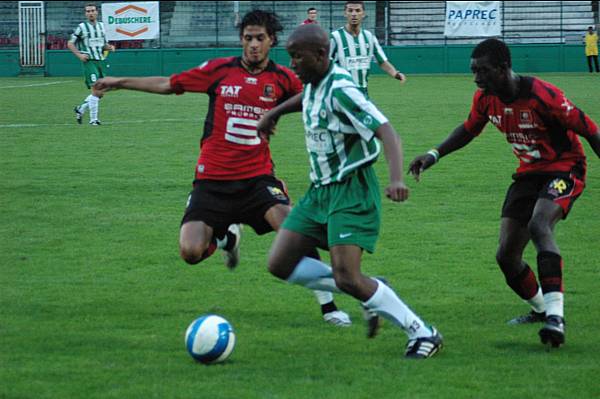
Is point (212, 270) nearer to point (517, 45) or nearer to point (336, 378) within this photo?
point (336, 378)

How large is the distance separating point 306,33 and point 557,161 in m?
1.96

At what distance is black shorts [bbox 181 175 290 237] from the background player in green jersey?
1206mm

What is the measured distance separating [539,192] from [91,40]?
1898 centimetres

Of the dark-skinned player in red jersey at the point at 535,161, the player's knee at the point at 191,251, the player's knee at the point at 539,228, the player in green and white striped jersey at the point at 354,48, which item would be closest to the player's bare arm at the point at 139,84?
the player's knee at the point at 191,251

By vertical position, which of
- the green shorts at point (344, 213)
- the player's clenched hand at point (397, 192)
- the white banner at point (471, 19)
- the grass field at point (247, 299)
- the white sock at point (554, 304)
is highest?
the white banner at point (471, 19)

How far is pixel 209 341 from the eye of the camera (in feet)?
19.6

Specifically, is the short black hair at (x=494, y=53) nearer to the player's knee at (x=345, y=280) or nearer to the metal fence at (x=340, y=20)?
the player's knee at (x=345, y=280)

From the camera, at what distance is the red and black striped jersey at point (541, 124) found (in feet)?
21.8

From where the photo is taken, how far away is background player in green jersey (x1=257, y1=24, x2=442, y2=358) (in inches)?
234

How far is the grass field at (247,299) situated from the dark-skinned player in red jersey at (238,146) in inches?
24.6

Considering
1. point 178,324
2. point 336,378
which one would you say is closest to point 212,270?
point 178,324

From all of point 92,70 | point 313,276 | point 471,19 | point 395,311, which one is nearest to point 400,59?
point 471,19

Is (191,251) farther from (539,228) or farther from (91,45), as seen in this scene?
(91,45)

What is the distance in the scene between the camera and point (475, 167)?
51.6 ft
